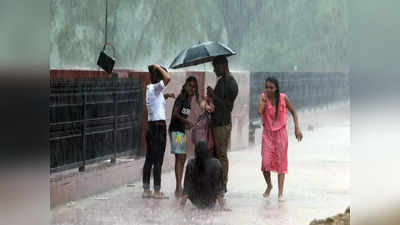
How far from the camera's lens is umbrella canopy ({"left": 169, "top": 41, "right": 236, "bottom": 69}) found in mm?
7578

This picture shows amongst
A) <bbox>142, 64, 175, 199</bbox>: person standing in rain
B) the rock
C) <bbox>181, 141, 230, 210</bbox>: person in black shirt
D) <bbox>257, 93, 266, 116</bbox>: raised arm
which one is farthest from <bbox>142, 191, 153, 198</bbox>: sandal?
the rock

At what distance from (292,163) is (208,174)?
908 mm

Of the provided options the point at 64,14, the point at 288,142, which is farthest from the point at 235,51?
the point at 64,14

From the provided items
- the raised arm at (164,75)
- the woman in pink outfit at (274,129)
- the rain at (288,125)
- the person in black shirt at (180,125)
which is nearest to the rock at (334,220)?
the rain at (288,125)

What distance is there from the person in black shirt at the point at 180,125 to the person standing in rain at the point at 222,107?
0.92 feet

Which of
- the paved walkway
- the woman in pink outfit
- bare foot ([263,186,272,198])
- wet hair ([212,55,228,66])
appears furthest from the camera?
wet hair ([212,55,228,66])

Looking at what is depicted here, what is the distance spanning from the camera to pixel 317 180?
760cm

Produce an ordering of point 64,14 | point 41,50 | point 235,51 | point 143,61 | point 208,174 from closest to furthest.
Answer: point 41,50 < point 208,174 < point 235,51 < point 64,14 < point 143,61

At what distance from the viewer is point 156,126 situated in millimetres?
7762

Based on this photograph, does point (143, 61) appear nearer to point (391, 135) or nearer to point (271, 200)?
point (271, 200)

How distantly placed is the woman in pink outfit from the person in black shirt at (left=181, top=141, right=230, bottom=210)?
19.5 inches

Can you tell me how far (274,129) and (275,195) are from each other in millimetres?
631

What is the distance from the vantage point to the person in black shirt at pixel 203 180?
721 cm

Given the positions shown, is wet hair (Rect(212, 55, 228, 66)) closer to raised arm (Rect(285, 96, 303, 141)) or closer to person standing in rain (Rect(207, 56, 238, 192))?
person standing in rain (Rect(207, 56, 238, 192))
